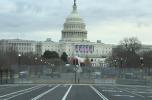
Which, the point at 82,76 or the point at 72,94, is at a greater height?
the point at 82,76

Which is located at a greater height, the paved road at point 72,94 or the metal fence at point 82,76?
the metal fence at point 82,76

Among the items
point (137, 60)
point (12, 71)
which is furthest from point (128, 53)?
point (12, 71)

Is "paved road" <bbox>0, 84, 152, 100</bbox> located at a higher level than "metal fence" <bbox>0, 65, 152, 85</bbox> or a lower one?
lower

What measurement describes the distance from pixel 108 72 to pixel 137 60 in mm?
35187

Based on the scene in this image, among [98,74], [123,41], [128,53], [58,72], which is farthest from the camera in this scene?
[123,41]

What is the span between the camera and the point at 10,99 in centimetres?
3334

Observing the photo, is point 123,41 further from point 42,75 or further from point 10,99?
point 10,99

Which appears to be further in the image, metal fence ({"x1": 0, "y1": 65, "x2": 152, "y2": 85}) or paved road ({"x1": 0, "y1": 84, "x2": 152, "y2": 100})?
metal fence ({"x1": 0, "y1": 65, "x2": 152, "y2": 85})

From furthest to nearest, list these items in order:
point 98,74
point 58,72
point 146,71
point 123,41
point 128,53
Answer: point 123,41 < point 128,53 < point 58,72 < point 98,74 < point 146,71

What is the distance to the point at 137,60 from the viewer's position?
443ft

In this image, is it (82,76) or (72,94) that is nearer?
(72,94)

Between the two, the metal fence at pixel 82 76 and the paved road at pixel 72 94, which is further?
the metal fence at pixel 82 76

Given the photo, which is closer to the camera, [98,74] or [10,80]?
[10,80]

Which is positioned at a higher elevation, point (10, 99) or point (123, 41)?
point (123, 41)
